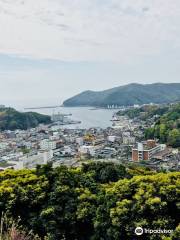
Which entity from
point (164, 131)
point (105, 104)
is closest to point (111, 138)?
point (164, 131)

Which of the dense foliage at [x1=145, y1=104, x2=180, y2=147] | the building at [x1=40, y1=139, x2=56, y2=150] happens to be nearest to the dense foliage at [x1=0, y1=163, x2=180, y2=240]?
the building at [x1=40, y1=139, x2=56, y2=150]

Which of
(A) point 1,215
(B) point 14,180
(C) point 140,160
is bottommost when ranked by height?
(C) point 140,160

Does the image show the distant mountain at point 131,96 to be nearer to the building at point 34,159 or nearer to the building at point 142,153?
the building at point 142,153

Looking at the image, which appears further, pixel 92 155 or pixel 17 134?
pixel 17 134

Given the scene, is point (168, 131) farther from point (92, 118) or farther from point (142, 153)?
point (92, 118)

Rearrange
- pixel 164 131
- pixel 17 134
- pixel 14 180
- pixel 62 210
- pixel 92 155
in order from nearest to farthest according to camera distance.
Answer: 1. pixel 62 210
2. pixel 14 180
3. pixel 92 155
4. pixel 164 131
5. pixel 17 134

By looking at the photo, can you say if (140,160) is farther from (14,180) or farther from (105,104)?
(105,104)
